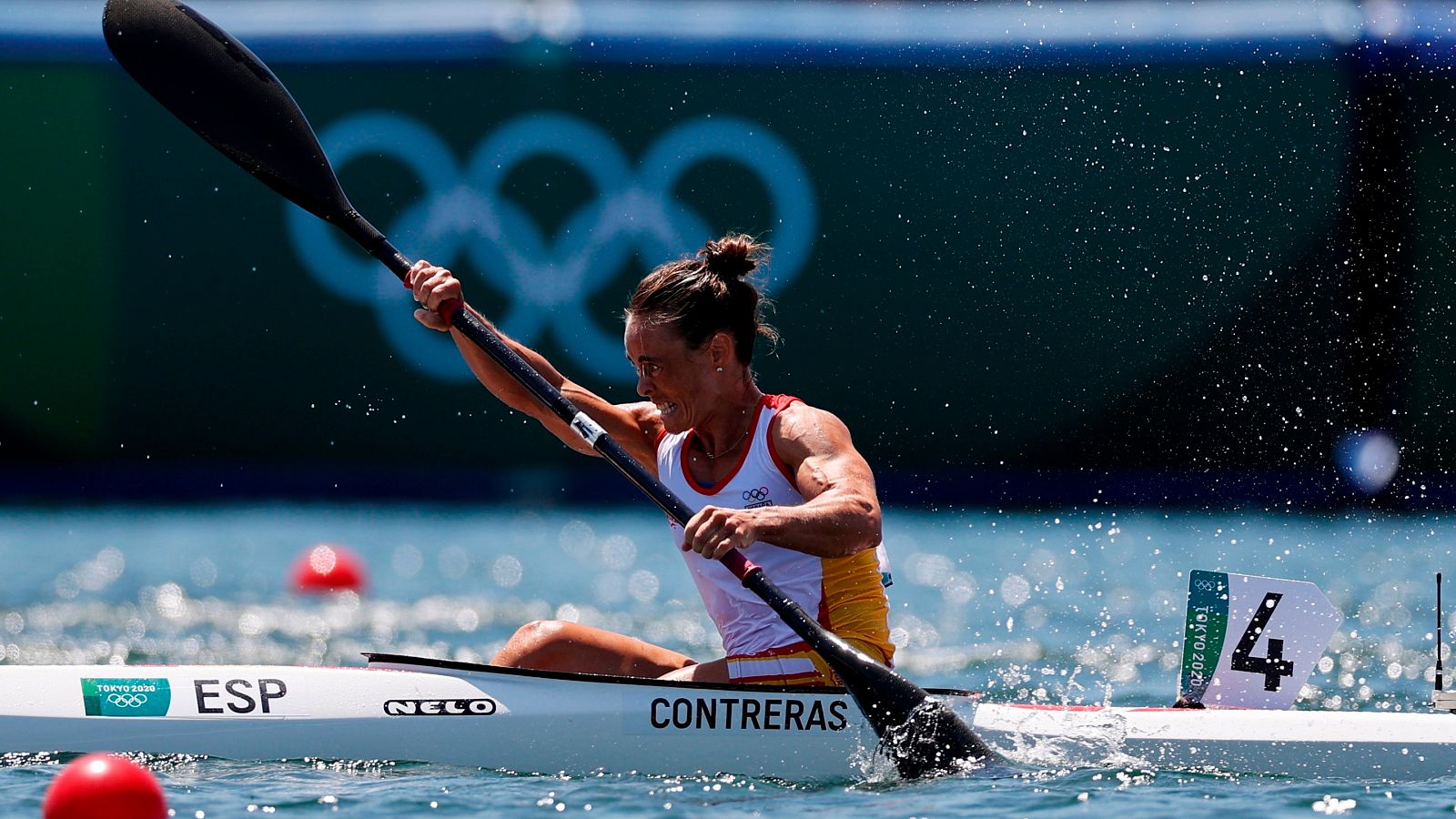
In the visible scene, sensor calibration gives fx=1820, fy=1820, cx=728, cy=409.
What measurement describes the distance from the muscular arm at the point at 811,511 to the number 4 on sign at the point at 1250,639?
1100 millimetres

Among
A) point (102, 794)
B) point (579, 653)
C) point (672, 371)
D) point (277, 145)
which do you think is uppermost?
point (277, 145)

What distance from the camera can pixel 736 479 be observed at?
4957 mm

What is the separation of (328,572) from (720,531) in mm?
6800

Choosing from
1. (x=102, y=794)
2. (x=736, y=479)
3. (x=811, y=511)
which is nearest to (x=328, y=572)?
(x=736, y=479)

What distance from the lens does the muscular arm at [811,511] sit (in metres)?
4.62

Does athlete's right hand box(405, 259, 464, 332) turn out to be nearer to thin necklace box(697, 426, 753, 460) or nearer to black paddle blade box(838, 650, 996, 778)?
thin necklace box(697, 426, 753, 460)

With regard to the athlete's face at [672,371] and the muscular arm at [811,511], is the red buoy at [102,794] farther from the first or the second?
the athlete's face at [672,371]

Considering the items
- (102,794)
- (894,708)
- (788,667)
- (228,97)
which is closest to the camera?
(102,794)

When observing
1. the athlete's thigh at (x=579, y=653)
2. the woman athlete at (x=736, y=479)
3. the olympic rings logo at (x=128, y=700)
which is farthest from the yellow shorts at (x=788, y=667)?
the olympic rings logo at (x=128, y=700)

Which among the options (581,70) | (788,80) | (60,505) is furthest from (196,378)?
(788,80)

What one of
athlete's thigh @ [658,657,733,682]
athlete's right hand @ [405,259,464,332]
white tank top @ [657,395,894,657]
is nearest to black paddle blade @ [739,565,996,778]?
white tank top @ [657,395,894,657]

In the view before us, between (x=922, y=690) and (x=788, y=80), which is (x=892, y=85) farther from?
(x=922, y=690)

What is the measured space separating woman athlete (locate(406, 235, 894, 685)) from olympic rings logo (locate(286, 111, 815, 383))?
10075mm

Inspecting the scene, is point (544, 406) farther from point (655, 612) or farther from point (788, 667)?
point (655, 612)
